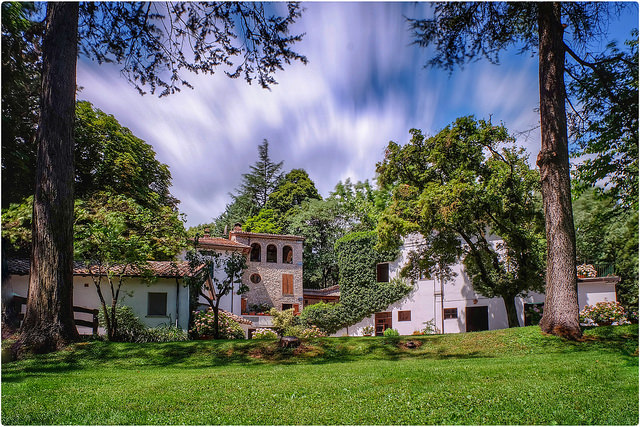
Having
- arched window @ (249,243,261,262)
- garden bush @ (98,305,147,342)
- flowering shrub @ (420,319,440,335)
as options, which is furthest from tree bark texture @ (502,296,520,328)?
arched window @ (249,243,261,262)

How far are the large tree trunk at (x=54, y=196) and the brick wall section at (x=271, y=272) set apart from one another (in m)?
21.7

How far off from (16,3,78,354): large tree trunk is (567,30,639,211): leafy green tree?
11059 millimetres

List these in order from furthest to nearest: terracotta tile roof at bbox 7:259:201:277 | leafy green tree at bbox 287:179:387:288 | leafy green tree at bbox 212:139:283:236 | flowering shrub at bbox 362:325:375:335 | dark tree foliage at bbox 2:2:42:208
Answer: leafy green tree at bbox 287:179:387:288
leafy green tree at bbox 212:139:283:236
flowering shrub at bbox 362:325:375:335
terracotta tile roof at bbox 7:259:201:277
dark tree foliage at bbox 2:2:42:208

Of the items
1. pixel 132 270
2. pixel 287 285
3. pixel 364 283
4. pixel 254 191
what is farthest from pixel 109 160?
pixel 287 285

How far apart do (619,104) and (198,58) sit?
9.42 meters

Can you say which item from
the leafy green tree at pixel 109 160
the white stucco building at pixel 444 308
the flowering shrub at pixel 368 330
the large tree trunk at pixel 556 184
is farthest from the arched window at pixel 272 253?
the large tree trunk at pixel 556 184

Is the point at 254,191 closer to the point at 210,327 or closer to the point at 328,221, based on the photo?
the point at 328,221

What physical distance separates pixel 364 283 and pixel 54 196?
17848 millimetres

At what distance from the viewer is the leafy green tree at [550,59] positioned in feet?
29.2

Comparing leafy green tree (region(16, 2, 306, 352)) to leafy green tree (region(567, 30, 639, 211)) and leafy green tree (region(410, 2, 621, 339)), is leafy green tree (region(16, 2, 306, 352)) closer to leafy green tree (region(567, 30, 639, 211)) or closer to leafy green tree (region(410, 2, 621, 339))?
leafy green tree (region(410, 2, 621, 339))

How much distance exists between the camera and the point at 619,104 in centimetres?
957

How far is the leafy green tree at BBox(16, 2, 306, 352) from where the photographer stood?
8227mm

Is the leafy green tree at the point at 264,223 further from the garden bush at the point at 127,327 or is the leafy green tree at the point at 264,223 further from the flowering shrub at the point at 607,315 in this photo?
the flowering shrub at the point at 607,315

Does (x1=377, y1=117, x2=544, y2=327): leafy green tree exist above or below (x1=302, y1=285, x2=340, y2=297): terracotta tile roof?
above
